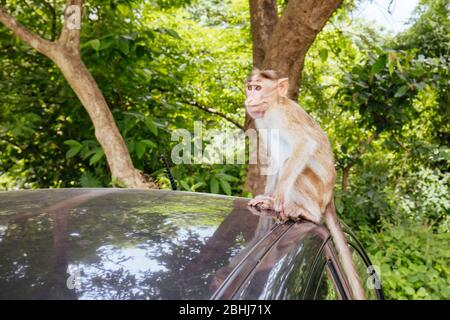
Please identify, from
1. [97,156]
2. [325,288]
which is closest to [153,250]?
[325,288]

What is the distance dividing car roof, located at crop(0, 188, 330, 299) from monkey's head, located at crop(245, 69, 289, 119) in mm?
1066

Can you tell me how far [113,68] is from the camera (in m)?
4.20

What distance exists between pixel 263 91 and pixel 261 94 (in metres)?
0.02

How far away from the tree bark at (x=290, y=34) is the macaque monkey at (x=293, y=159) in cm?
93

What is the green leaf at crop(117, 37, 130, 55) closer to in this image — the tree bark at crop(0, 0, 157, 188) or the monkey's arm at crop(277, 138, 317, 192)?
the tree bark at crop(0, 0, 157, 188)

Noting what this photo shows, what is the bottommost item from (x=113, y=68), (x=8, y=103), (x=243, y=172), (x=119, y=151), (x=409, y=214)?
(x=409, y=214)

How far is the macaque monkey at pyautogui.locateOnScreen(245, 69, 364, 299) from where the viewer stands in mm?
2230

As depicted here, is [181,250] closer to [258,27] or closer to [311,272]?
[311,272]

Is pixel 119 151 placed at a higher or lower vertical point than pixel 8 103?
lower

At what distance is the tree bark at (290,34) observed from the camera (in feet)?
11.2

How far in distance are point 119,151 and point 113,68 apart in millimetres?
1113

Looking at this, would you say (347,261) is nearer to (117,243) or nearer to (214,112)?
(117,243)
